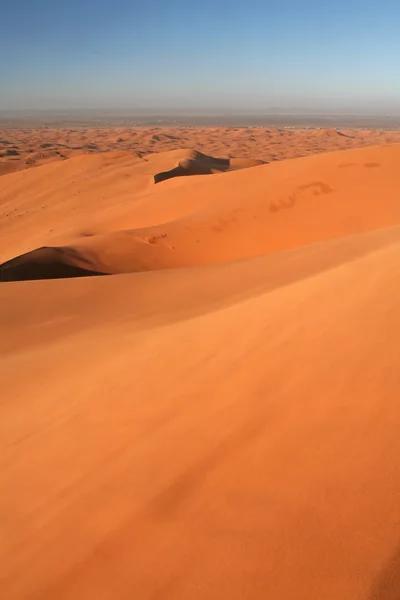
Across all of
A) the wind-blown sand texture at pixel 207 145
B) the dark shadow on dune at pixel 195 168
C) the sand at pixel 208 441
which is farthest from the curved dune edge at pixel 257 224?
the wind-blown sand texture at pixel 207 145

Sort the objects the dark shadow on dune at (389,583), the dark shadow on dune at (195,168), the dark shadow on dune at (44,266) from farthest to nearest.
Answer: the dark shadow on dune at (195,168), the dark shadow on dune at (44,266), the dark shadow on dune at (389,583)

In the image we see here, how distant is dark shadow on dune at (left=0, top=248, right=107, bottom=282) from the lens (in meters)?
9.23

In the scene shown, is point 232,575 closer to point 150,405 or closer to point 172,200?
point 150,405

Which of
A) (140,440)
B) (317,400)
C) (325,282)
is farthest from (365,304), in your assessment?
(140,440)

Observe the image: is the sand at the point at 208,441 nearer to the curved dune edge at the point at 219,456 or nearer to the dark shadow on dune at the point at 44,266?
the curved dune edge at the point at 219,456

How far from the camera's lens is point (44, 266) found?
31.6 ft

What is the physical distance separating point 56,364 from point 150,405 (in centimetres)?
161

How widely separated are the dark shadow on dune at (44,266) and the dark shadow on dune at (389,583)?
8.49 metres

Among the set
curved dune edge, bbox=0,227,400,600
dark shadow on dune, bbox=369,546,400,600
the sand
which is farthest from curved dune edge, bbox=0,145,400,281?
dark shadow on dune, bbox=369,546,400,600

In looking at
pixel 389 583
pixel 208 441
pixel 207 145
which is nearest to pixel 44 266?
pixel 208 441

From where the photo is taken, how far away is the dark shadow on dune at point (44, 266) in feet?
30.3

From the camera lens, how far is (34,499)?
234 cm

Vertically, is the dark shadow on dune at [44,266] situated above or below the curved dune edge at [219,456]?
below

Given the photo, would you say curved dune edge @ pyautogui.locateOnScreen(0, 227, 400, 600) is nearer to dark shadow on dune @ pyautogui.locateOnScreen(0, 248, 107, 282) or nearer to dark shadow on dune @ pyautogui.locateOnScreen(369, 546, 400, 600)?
dark shadow on dune @ pyautogui.locateOnScreen(369, 546, 400, 600)
